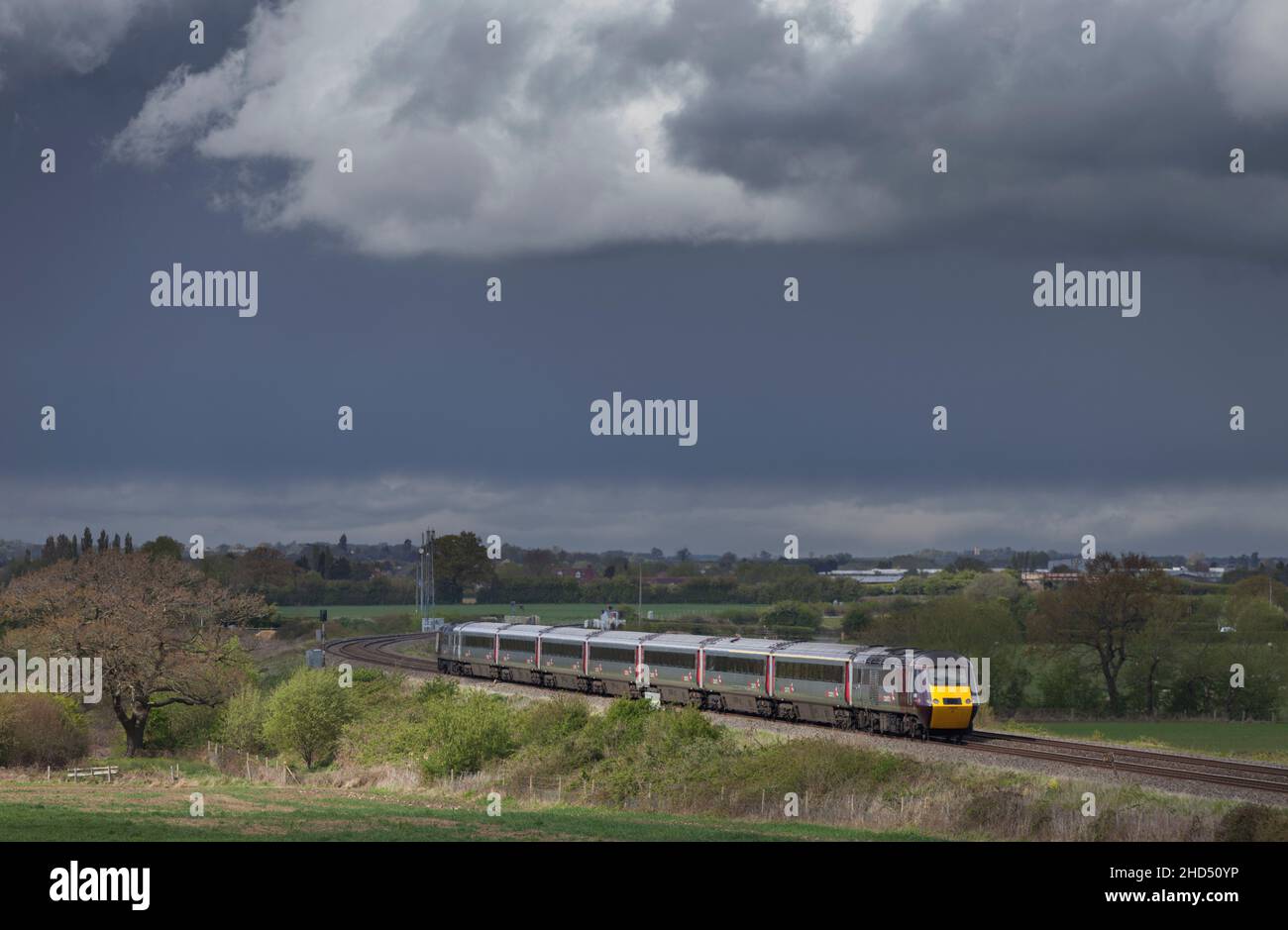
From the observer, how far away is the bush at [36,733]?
2576 inches

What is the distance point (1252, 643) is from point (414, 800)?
218 feet

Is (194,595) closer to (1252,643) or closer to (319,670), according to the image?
(319,670)

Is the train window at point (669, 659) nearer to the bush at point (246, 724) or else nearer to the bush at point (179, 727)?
the bush at point (246, 724)

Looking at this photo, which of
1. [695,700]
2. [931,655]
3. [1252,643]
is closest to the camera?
[931,655]

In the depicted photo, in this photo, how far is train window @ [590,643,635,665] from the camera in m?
69.2

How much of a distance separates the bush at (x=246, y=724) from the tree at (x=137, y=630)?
12.7ft

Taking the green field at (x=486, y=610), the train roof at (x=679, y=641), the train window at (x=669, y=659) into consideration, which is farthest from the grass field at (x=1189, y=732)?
the green field at (x=486, y=610)

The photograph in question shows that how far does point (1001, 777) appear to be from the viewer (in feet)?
134

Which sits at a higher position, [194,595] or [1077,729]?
[194,595]

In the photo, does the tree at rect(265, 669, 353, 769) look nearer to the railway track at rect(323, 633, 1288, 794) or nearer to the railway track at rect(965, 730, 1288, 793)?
the railway track at rect(323, 633, 1288, 794)

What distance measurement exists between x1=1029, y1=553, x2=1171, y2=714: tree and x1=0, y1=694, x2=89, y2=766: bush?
66.5 meters

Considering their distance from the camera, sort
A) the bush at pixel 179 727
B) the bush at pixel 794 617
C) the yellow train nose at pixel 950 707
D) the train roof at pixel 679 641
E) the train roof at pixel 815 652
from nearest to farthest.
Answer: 1. the yellow train nose at pixel 950 707
2. the train roof at pixel 815 652
3. the train roof at pixel 679 641
4. the bush at pixel 179 727
5. the bush at pixel 794 617
